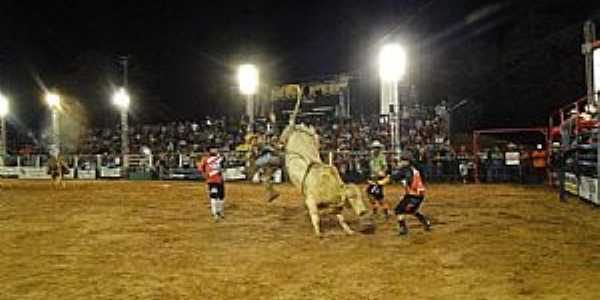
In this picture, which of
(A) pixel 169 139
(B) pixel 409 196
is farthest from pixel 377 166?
(A) pixel 169 139

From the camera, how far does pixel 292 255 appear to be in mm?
9133

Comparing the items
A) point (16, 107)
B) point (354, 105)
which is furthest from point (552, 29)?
point (16, 107)

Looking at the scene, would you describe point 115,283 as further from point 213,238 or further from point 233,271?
point 213,238

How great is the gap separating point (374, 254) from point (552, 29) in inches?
1347

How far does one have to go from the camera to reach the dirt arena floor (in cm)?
694

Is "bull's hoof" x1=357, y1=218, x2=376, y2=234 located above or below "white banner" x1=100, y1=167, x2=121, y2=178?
below

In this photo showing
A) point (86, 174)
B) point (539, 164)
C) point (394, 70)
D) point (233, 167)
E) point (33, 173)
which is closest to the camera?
point (394, 70)

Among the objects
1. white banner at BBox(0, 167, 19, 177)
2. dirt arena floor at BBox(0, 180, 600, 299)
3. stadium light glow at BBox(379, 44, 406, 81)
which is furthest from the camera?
white banner at BBox(0, 167, 19, 177)

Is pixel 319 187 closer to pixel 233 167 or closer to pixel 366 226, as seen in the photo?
pixel 366 226

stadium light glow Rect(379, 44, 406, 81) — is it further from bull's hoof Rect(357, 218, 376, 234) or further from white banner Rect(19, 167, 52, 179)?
white banner Rect(19, 167, 52, 179)

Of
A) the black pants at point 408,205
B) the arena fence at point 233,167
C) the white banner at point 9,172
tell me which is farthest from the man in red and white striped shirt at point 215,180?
the white banner at point 9,172

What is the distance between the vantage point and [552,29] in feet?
125

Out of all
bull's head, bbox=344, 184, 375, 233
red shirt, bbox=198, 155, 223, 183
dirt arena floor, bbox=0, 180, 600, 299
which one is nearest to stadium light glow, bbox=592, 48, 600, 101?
dirt arena floor, bbox=0, 180, 600, 299

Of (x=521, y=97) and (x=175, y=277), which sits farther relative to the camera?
(x=521, y=97)
